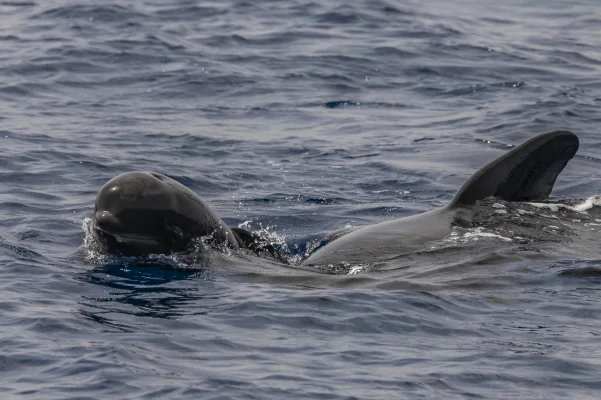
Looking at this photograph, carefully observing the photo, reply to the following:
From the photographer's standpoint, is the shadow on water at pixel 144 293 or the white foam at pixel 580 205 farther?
the white foam at pixel 580 205

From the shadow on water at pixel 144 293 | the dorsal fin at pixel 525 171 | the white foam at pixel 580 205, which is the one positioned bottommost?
the shadow on water at pixel 144 293

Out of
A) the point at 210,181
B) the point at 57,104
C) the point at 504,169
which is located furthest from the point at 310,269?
the point at 57,104

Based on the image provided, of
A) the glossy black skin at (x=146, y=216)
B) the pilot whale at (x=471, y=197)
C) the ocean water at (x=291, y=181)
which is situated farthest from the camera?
the pilot whale at (x=471, y=197)

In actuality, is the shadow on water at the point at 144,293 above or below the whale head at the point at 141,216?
below

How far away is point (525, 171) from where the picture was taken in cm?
1207

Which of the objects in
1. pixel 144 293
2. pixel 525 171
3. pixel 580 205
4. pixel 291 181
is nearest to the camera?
pixel 144 293

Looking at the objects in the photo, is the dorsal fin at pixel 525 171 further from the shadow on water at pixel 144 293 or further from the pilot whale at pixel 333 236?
the shadow on water at pixel 144 293

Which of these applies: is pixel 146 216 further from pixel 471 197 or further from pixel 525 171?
pixel 525 171

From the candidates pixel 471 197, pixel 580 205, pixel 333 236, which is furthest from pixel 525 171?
pixel 333 236

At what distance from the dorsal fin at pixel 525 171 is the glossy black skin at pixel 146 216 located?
2753 millimetres

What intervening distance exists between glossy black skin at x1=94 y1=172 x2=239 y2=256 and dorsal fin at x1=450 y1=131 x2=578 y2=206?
2.75 m

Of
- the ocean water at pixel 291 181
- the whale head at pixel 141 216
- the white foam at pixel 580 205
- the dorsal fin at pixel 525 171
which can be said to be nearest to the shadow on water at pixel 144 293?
the ocean water at pixel 291 181

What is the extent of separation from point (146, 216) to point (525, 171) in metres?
3.84

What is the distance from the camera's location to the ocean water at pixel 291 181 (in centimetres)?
834
